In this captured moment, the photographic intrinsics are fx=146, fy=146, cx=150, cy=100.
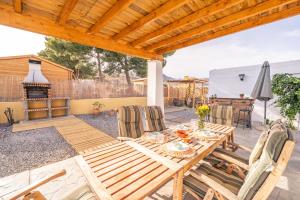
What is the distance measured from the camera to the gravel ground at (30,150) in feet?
8.91

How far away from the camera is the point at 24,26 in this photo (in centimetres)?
224

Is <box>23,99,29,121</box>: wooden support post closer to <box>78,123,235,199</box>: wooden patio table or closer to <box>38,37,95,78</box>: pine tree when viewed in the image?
<box>38,37,95,78</box>: pine tree

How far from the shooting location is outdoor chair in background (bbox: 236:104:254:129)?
214 inches

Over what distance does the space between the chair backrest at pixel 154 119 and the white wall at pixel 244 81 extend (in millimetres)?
5398

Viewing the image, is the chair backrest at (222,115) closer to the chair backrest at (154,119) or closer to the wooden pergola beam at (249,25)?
the chair backrest at (154,119)

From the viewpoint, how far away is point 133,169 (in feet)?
4.00

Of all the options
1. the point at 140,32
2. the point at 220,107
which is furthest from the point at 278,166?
the point at 140,32

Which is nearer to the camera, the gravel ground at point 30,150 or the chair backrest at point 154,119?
the gravel ground at point 30,150

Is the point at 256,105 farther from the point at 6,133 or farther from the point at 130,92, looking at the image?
the point at 6,133

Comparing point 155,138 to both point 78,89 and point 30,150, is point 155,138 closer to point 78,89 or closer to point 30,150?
point 30,150

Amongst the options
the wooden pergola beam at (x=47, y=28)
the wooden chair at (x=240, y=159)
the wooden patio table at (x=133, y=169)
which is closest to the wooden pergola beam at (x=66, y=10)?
the wooden pergola beam at (x=47, y=28)

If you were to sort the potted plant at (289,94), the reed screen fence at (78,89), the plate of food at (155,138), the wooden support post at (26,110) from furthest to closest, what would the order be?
the reed screen fence at (78,89)
the wooden support post at (26,110)
the potted plant at (289,94)
the plate of food at (155,138)

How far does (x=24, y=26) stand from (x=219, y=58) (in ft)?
29.5

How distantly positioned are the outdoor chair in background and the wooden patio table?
4684 millimetres
